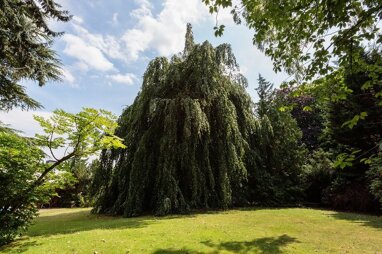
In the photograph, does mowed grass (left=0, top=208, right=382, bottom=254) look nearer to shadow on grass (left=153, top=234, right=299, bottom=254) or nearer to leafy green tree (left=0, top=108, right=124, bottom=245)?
shadow on grass (left=153, top=234, right=299, bottom=254)

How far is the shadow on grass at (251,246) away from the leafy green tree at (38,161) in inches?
112

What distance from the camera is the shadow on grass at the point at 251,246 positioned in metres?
5.16

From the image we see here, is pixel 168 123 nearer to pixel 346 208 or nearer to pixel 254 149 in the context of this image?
pixel 254 149

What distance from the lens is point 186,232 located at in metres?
6.48

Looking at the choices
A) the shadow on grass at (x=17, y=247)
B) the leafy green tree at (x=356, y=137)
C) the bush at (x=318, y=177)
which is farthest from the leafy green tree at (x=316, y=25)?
the bush at (x=318, y=177)

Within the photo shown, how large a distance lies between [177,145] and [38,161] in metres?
5.16

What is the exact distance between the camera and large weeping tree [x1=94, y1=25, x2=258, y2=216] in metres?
10.1

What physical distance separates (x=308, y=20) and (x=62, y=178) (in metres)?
6.07

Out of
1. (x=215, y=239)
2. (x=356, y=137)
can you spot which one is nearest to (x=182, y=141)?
(x=215, y=239)

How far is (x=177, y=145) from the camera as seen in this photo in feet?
34.2

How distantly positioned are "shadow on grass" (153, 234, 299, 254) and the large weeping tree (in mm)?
4178

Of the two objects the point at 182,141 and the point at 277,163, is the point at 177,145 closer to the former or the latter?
the point at 182,141

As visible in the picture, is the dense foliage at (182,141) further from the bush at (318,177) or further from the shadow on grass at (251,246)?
the shadow on grass at (251,246)

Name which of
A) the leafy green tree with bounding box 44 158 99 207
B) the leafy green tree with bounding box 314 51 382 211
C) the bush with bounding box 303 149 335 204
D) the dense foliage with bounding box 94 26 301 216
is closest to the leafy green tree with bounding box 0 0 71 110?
the dense foliage with bounding box 94 26 301 216
